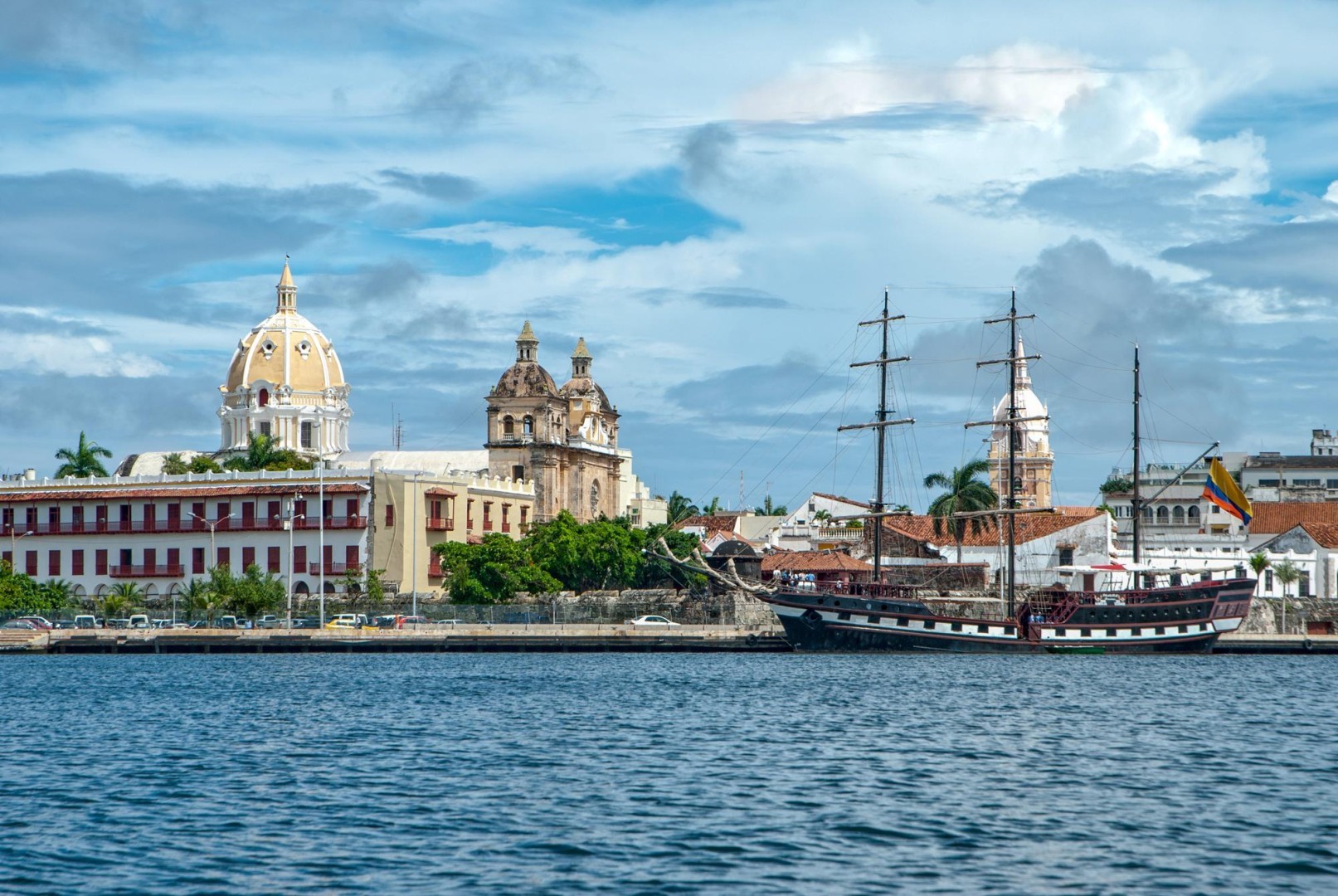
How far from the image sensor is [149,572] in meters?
101

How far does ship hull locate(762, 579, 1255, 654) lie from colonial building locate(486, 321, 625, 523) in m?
49.9

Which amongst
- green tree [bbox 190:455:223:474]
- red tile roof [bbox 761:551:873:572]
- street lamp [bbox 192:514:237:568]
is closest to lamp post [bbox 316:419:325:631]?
street lamp [bbox 192:514:237:568]

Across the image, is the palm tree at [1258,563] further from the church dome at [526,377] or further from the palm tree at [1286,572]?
the church dome at [526,377]

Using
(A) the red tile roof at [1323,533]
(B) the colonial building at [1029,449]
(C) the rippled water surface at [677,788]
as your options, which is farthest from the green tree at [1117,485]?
(C) the rippled water surface at [677,788]

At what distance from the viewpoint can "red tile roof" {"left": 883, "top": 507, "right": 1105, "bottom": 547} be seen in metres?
92.8

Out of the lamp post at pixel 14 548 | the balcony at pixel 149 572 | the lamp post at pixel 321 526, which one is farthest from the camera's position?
the lamp post at pixel 14 548

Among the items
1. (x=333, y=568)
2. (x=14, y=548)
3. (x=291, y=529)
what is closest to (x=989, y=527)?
(x=333, y=568)

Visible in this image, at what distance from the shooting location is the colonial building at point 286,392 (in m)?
140

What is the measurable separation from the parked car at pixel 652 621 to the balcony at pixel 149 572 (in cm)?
2821

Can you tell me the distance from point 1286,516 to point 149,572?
6420 centimetres

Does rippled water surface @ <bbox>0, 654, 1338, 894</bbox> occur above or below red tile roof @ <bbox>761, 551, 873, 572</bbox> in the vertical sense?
below

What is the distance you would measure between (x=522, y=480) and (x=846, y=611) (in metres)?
52.4

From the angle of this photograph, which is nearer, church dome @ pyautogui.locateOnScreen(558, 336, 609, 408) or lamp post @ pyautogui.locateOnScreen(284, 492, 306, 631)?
lamp post @ pyautogui.locateOnScreen(284, 492, 306, 631)

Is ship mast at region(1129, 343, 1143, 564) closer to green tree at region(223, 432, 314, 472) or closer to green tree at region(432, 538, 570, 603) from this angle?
green tree at region(432, 538, 570, 603)
